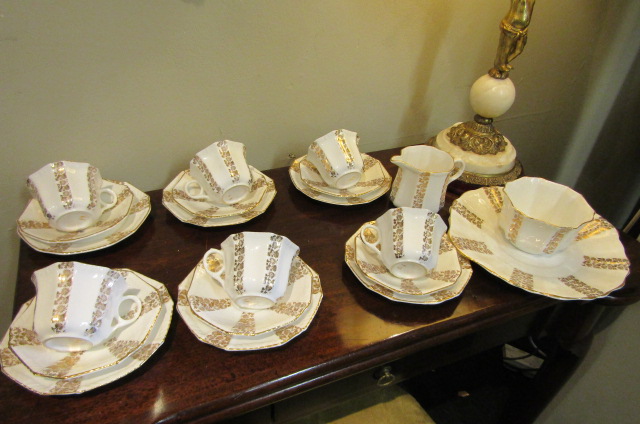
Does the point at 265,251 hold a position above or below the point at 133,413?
above

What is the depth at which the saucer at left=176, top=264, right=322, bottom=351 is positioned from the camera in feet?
1.66

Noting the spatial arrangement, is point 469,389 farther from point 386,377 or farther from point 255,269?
point 255,269

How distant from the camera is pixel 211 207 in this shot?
2.35 ft

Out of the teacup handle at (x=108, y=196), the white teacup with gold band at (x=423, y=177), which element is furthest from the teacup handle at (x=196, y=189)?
the white teacup with gold band at (x=423, y=177)

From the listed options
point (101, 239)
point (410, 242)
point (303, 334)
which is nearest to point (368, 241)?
point (410, 242)

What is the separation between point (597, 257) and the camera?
0.67 m

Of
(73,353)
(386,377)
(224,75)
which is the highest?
(224,75)

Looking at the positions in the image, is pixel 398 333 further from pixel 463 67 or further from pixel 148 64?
pixel 463 67

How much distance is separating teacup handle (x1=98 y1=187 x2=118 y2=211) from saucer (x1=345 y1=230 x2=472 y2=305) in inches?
15.5

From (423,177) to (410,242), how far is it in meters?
0.15


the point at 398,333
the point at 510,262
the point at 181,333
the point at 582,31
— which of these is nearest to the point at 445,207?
the point at 510,262

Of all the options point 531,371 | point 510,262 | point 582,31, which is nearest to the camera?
point 510,262

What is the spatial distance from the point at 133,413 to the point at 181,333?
4.3 inches

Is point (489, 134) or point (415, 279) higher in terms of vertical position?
point (489, 134)
